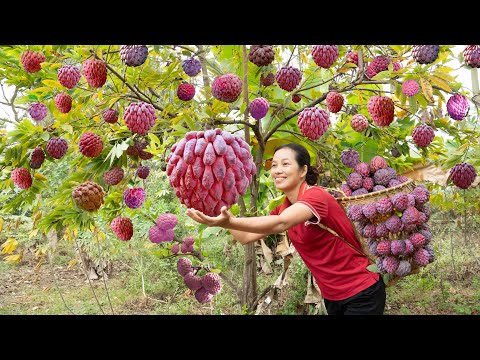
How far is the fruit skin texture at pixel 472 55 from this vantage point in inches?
53.6

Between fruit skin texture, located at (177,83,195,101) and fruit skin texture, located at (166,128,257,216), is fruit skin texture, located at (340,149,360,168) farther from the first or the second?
fruit skin texture, located at (166,128,257,216)

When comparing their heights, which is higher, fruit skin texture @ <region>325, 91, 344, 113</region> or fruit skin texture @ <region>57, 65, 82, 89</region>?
fruit skin texture @ <region>57, 65, 82, 89</region>

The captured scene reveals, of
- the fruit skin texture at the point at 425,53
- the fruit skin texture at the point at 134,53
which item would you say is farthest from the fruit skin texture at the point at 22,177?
the fruit skin texture at the point at 425,53

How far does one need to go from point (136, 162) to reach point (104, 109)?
8.8 inches

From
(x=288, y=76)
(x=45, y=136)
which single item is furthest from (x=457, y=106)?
(x=45, y=136)

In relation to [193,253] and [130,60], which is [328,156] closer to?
[193,253]

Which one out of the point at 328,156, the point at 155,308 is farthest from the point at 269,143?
the point at 155,308

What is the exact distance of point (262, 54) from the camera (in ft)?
5.07

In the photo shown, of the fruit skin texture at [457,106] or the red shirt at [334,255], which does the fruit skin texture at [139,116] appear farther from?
the fruit skin texture at [457,106]

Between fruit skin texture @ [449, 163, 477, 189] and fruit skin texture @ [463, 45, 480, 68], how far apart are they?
0.99ft

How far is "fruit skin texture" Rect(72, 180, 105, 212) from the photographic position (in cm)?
154

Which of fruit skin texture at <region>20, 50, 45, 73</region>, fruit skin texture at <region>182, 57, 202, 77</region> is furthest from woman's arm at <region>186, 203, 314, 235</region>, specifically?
fruit skin texture at <region>20, 50, 45, 73</region>

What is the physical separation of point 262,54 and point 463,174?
0.72m

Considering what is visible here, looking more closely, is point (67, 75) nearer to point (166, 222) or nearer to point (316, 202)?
point (166, 222)
